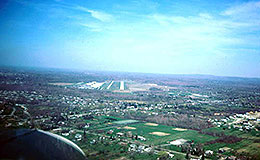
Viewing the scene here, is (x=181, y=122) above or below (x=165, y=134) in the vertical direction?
above

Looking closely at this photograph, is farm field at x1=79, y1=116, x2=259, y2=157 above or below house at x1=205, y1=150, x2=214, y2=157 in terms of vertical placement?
below

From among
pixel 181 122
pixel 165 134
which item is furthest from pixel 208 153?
pixel 181 122

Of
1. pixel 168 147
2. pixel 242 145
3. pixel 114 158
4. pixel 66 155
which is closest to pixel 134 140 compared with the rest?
pixel 168 147

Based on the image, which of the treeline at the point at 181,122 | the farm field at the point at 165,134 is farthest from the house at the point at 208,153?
the treeline at the point at 181,122

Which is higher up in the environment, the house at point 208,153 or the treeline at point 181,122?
the house at point 208,153

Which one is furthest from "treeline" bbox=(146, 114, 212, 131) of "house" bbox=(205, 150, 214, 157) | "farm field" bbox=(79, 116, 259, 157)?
"house" bbox=(205, 150, 214, 157)

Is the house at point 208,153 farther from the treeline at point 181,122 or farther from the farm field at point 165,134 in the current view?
the treeline at point 181,122

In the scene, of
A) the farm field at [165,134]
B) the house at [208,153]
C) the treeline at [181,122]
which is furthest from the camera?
the treeline at [181,122]

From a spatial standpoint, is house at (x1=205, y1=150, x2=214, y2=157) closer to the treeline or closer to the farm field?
the farm field

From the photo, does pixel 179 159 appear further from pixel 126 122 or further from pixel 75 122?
pixel 75 122

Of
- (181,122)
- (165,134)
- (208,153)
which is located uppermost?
(208,153)

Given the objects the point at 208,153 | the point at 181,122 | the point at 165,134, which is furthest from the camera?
A: the point at 181,122

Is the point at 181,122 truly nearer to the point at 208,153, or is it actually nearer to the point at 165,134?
the point at 165,134
